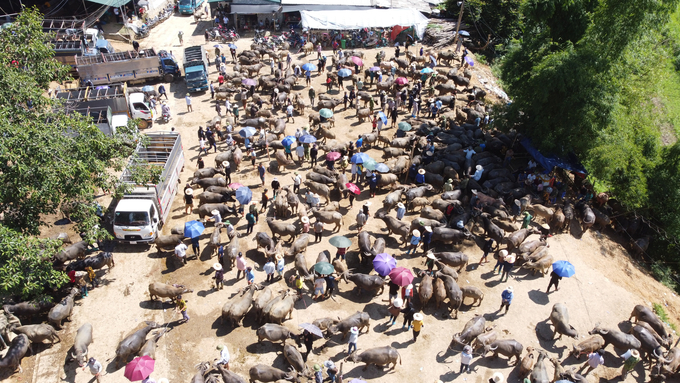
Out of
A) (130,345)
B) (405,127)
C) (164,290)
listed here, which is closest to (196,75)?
(405,127)

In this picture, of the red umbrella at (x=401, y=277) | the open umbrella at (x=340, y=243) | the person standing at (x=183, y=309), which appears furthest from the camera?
the open umbrella at (x=340, y=243)

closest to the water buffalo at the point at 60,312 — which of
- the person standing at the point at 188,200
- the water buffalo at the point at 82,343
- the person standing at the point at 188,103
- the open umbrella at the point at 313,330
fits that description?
the water buffalo at the point at 82,343

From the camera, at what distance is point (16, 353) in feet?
57.1

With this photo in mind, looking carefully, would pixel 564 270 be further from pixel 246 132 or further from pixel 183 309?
pixel 246 132

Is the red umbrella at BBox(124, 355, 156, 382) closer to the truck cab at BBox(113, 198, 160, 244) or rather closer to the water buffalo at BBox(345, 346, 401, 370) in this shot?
the water buffalo at BBox(345, 346, 401, 370)

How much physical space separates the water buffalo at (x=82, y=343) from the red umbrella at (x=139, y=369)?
3158 mm

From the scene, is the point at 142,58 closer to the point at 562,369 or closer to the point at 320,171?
the point at 320,171

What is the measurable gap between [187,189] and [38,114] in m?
8.05

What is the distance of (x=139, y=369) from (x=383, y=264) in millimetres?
10934

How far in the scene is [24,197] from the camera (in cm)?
1881

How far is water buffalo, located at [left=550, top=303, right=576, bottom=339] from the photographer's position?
786 inches

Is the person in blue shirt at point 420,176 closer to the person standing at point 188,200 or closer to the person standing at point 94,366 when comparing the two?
the person standing at point 188,200

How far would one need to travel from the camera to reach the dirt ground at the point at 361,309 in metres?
18.5

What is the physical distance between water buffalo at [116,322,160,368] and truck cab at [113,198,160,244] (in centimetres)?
600
